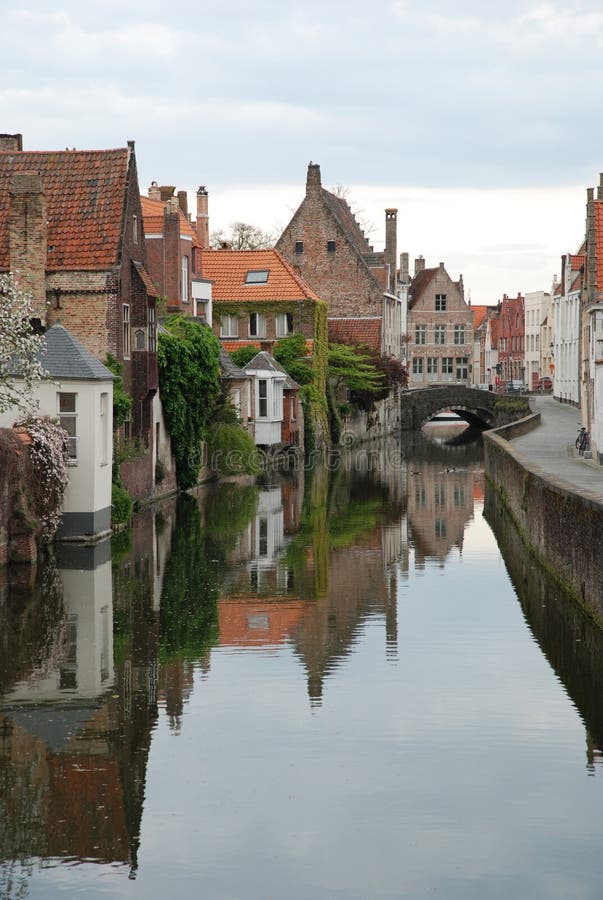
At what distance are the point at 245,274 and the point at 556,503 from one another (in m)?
40.8

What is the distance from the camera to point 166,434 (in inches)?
1503

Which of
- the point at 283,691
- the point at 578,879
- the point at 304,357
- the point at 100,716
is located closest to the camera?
the point at 578,879

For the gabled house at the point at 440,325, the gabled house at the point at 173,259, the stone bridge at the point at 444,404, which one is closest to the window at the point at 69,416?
the gabled house at the point at 173,259

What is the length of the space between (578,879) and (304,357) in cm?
5059

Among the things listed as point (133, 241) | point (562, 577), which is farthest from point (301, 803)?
point (133, 241)

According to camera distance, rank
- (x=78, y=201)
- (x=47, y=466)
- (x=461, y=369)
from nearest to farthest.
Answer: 1. (x=47, y=466)
2. (x=78, y=201)
3. (x=461, y=369)

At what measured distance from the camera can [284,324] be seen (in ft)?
197

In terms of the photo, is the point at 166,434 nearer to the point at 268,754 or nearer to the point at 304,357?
the point at 304,357

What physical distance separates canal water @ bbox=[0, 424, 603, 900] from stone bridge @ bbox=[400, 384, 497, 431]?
61.5 m

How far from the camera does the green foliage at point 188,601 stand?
17859 millimetres

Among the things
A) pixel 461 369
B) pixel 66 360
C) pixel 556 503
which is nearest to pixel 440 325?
pixel 461 369

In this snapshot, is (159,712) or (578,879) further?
(159,712)

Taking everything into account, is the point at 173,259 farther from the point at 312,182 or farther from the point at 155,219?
the point at 312,182

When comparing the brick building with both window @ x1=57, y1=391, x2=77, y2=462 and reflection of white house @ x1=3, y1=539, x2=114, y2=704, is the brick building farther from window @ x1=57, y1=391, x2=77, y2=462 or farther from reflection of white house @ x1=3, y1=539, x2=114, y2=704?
reflection of white house @ x1=3, y1=539, x2=114, y2=704
